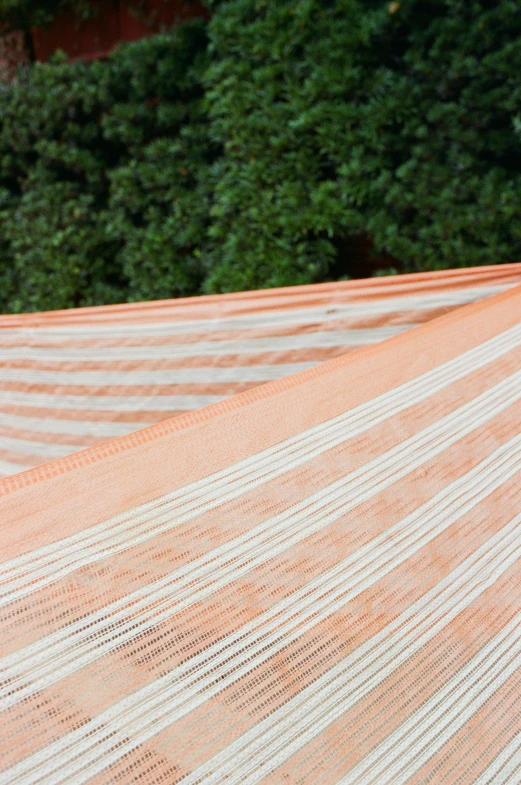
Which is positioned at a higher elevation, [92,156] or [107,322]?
[92,156]

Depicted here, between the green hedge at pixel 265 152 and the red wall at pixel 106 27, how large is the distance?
1.07 ft

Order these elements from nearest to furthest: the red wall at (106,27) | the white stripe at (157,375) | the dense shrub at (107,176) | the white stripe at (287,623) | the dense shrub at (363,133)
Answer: the white stripe at (287,623)
the white stripe at (157,375)
the dense shrub at (363,133)
the dense shrub at (107,176)
the red wall at (106,27)

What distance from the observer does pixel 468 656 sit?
0.61m

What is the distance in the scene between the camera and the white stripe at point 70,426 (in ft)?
5.14

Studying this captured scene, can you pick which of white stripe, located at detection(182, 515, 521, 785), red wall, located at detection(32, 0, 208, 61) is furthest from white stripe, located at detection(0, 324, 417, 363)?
red wall, located at detection(32, 0, 208, 61)

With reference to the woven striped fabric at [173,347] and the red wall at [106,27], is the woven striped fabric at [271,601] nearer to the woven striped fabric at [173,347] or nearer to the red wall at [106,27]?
the woven striped fabric at [173,347]

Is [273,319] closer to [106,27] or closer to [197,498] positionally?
[197,498]

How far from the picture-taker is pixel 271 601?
57cm

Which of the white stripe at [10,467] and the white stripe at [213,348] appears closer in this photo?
the white stripe at [213,348]

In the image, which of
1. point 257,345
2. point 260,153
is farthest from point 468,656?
point 260,153

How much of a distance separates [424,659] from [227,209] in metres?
2.13

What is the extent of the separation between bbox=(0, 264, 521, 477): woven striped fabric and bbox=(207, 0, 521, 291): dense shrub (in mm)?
833

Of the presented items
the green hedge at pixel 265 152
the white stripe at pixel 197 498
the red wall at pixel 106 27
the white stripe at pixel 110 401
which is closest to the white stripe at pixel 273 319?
the white stripe at pixel 110 401

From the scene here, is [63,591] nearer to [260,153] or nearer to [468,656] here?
[468,656]
